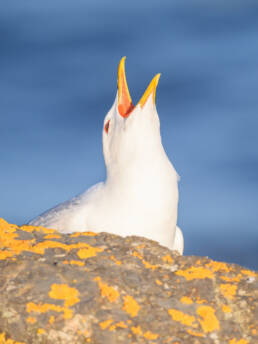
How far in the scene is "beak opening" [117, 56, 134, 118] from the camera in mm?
12438

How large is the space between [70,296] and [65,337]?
0.42 metres

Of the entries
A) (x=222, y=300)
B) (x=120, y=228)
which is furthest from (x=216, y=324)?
(x=120, y=228)

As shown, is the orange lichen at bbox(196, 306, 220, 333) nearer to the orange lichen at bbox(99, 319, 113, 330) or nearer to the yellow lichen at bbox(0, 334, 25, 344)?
the orange lichen at bbox(99, 319, 113, 330)

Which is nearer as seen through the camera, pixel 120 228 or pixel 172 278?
pixel 172 278

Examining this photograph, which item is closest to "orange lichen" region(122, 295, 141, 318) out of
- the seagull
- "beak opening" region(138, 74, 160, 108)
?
the seagull

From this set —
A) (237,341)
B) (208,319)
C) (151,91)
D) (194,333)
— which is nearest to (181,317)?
(194,333)

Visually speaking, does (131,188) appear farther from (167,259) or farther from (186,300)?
(186,300)

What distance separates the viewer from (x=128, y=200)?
1138 cm

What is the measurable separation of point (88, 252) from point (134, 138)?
5.88 m

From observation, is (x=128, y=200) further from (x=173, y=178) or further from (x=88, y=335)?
(x=88, y=335)

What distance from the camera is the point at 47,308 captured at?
5.27 metres

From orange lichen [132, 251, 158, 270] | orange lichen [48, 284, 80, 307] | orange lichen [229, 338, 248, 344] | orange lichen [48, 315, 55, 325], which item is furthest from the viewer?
orange lichen [132, 251, 158, 270]

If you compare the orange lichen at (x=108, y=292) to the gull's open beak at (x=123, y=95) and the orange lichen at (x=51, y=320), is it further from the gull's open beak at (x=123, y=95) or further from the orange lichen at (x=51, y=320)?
the gull's open beak at (x=123, y=95)

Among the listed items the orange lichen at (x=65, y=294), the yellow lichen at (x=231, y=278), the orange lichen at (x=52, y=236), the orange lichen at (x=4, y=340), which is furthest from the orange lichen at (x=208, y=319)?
the orange lichen at (x=52, y=236)
